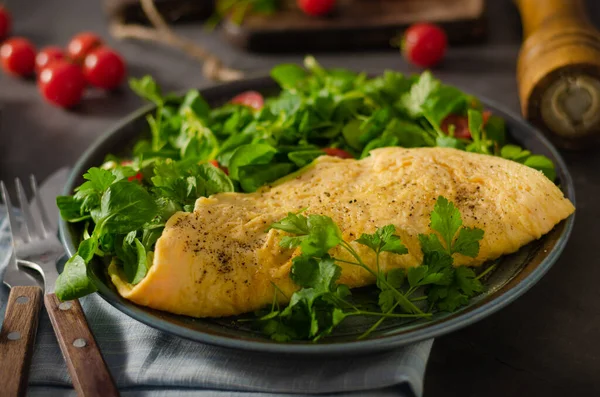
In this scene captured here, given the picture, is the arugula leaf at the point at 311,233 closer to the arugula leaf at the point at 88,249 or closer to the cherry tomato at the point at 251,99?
the arugula leaf at the point at 88,249

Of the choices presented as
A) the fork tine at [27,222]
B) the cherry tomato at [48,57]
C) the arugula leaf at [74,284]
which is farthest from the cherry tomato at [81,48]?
the arugula leaf at [74,284]

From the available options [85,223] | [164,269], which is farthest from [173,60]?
[164,269]

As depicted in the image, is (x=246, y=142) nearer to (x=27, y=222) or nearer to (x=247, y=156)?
(x=247, y=156)

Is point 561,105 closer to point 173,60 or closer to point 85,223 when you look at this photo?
point 85,223

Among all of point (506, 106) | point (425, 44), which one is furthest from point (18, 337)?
point (425, 44)

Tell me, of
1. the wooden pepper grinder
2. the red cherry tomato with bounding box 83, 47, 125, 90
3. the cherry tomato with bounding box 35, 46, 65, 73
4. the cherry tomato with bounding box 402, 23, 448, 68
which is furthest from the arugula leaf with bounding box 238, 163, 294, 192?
the cherry tomato with bounding box 35, 46, 65, 73

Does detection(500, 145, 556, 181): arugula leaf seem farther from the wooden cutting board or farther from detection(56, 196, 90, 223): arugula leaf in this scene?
the wooden cutting board
